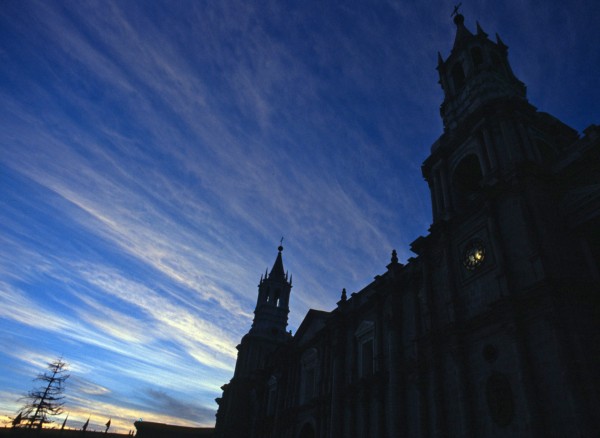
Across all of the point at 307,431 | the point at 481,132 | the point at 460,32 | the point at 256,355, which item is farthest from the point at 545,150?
the point at 256,355

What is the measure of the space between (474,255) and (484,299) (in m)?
1.92

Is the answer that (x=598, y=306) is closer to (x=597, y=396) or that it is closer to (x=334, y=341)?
(x=597, y=396)

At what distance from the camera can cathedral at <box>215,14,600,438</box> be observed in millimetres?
11570

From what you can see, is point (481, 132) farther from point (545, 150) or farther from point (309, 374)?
point (309, 374)

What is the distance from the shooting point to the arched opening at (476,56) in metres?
22.0

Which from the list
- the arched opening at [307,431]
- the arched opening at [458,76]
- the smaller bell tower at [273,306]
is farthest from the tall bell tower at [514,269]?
the smaller bell tower at [273,306]

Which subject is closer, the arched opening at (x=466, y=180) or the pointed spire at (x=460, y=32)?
the arched opening at (x=466, y=180)

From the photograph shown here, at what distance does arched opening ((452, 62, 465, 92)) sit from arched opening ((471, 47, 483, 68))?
83 centimetres

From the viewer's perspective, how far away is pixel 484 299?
47.9 feet

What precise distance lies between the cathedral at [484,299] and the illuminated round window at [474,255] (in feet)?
0.19

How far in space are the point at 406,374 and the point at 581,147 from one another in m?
11.9

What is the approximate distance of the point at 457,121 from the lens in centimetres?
2089

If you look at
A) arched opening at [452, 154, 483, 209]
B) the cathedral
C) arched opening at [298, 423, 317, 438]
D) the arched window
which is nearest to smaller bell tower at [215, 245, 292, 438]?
the arched window

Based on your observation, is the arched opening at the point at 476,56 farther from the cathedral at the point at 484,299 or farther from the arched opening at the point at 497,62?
the arched opening at the point at 497,62
